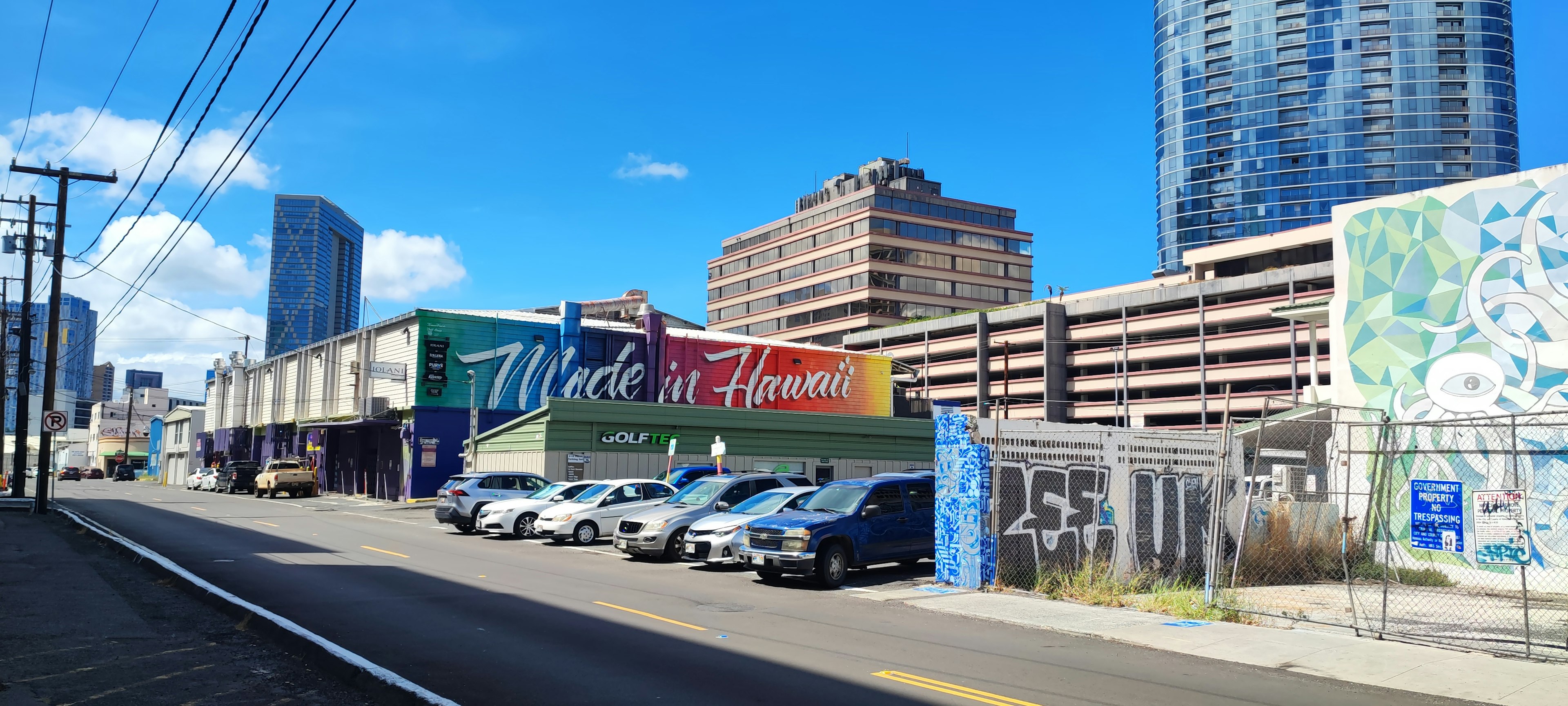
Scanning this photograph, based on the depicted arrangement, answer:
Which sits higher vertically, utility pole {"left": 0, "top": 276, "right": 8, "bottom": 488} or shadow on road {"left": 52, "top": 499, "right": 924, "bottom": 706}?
utility pole {"left": 0, "top": 276, "right": 8, "bottom": 488}

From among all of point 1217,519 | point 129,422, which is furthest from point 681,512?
point 129,422

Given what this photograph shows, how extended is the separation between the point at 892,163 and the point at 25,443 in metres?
90.3

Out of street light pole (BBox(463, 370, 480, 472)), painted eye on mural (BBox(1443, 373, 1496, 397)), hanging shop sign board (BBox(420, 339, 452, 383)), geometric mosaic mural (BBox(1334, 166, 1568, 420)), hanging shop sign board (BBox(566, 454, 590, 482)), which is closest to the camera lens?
geometric mosaic mural (BBox(1334, 166, 1568, 420))

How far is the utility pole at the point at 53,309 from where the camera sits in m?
30.2

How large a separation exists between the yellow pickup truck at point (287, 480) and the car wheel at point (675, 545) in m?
33.5

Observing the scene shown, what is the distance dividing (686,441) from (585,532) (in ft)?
57.5

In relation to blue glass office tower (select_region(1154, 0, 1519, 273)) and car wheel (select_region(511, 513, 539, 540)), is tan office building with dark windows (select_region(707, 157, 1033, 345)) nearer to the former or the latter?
blue glass office tower (select_region(1154, 0, 1519, 273))

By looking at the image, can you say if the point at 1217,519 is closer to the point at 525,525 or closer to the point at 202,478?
the point at 525,525

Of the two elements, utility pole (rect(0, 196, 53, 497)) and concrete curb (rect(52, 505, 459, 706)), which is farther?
utility pole (rect(0, 196, 53, 497))

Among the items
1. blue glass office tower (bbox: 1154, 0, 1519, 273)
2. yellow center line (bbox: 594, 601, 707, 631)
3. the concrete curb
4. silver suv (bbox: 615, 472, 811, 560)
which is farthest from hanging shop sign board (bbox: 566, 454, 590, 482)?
blue glass office tower (bbox: 1154, 0, 1519, 273)

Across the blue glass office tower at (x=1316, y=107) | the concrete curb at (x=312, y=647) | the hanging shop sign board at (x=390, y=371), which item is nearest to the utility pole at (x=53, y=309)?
the hanging shop sign board at (x=390, y=371)

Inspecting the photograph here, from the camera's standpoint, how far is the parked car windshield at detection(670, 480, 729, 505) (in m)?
21.1

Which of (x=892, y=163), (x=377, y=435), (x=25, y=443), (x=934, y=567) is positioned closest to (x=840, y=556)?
(x=934, y=567)

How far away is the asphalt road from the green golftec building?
1862 cm
